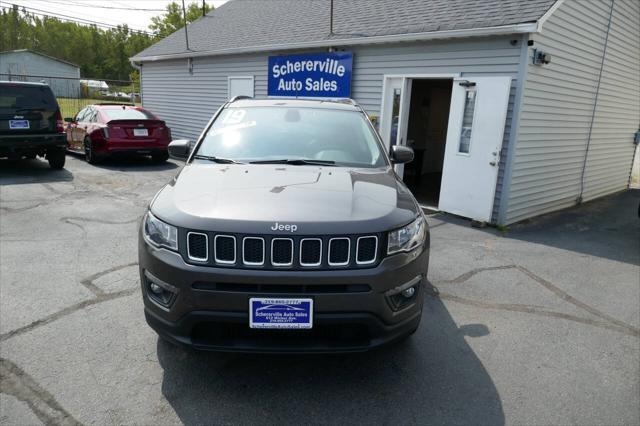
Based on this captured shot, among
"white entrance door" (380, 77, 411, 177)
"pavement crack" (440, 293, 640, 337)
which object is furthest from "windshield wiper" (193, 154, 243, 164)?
"white entrance door" (380, 77, 411, 177)

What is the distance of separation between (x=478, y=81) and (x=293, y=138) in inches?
183

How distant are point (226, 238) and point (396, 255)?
0.93 meters

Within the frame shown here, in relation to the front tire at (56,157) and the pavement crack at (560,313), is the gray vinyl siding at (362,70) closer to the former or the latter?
the pavement crack at (560,313)

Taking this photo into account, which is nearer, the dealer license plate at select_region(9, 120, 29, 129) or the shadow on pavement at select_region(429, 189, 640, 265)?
the shadow on pavement at select_region(429, 189, 640, 265)

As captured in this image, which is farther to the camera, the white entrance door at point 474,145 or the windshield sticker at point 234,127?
the white entrance door at point 474,145

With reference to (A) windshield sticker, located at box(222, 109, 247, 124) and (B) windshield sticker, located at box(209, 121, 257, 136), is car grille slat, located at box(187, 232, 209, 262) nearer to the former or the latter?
(B) windshield sticker, located at box(209, 121, 257, 136)

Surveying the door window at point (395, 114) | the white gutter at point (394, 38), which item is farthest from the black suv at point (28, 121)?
the door window at point (395, 114)

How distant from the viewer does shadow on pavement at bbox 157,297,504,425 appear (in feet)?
8.37

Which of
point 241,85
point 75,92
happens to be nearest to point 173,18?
point 75,92

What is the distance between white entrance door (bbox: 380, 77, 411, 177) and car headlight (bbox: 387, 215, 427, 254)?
596cm

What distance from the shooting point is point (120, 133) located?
35.4 feet

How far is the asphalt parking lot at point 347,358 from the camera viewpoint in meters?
2.60

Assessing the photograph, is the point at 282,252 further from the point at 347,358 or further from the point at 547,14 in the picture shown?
the point at 547,14

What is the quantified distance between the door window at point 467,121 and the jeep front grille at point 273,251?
18.7 feet
